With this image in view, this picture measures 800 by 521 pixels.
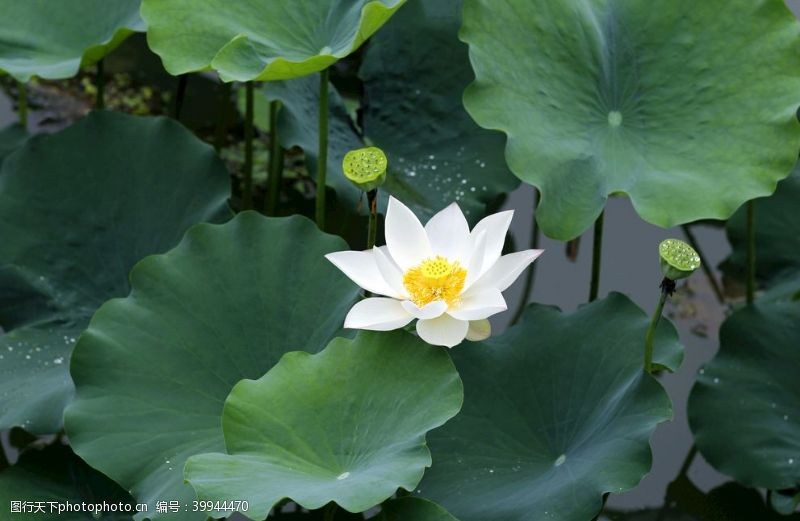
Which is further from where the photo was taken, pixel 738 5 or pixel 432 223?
pixel 738 5

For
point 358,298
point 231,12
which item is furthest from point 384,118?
point 358,298

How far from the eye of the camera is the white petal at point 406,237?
170 cm

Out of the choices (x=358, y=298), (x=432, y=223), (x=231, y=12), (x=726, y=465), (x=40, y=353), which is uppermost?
(x=231, y=12)

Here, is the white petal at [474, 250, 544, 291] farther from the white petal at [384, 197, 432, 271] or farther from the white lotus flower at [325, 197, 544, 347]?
the white petal at [384, 197, 432, 271]

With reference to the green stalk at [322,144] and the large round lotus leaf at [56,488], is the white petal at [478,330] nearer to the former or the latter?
the green stalk at [322,144]

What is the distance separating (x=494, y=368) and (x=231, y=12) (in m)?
0.76

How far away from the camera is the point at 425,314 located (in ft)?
5.18

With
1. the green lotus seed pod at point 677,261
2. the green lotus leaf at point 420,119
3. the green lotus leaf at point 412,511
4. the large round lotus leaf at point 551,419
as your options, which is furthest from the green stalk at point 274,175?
the green lotus seed pod at point 677,261

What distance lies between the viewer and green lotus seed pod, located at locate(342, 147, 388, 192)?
159cm

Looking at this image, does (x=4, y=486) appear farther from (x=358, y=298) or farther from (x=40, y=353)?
(x=358, y=298)

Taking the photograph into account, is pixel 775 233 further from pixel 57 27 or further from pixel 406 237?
pixel 57 27

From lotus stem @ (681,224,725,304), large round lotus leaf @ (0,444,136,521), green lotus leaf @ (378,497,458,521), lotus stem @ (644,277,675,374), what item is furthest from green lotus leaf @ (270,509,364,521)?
lotus stem @ (681,224,725,304)

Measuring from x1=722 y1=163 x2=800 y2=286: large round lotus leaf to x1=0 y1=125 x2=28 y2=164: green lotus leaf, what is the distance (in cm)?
163

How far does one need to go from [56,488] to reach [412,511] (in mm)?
697
